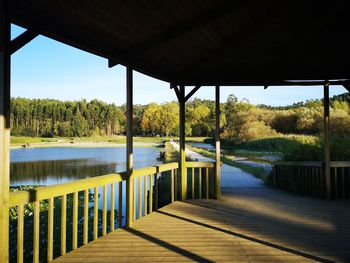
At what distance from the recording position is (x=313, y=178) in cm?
752

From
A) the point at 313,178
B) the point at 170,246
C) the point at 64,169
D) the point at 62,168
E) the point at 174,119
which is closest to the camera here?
the point at 170,246

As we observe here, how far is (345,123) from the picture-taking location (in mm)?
20969

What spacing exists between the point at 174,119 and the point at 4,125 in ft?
168

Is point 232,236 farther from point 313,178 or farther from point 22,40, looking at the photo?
point 313,178

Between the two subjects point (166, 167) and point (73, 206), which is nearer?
point (73, 206)

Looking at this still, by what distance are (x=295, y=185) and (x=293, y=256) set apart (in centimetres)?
515

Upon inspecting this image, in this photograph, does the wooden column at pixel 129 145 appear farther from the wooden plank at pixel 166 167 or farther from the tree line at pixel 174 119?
the tree line at pixel 174 119

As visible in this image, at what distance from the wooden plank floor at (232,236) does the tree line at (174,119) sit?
17342 millimetres

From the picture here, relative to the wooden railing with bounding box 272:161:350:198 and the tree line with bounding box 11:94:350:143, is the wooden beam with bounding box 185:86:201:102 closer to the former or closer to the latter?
the wooden railing with bounding box 272:161:350:198

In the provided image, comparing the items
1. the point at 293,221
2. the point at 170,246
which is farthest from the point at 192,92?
the point at 170,246

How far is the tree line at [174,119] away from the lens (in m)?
29.0

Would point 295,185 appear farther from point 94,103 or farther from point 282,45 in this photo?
point 94,103

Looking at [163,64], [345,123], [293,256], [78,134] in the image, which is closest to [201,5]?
[163,64]

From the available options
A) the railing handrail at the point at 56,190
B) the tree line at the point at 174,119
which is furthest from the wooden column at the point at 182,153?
the tree line at the point at 174,119
